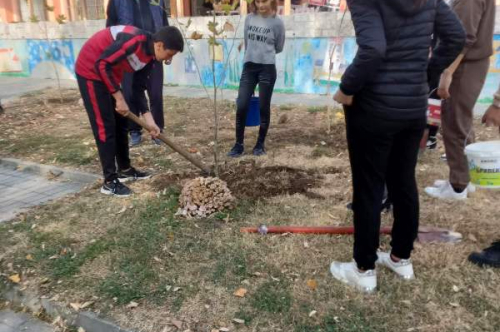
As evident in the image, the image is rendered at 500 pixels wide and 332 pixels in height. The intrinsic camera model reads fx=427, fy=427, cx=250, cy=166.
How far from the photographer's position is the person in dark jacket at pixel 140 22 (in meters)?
5.17

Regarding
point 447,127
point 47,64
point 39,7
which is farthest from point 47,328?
point 39,7

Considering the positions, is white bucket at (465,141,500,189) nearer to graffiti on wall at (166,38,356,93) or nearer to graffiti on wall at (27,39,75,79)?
graffiti on wall at (166,38,356,93)

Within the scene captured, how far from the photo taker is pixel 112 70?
3.67 metres

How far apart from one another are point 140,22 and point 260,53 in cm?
159

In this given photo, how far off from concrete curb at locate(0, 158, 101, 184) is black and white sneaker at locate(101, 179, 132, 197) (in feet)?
1.70

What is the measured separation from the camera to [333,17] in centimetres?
895

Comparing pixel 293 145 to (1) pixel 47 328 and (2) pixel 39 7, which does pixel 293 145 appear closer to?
(1) pixel 47 328

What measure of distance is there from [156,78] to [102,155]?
76.2 inches

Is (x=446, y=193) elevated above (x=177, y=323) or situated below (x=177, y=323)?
above

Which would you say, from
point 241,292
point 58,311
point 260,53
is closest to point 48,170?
point 58,311

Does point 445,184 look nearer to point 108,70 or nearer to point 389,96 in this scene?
point 389,96

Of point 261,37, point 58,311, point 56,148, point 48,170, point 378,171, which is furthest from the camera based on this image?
point 56,148

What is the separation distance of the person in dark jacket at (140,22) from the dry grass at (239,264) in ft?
4.36

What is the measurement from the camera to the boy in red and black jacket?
140 inches
